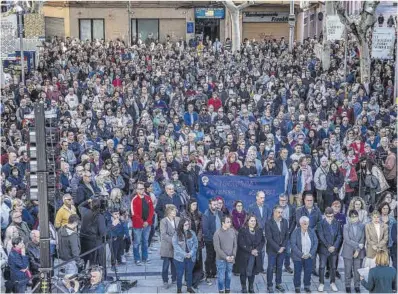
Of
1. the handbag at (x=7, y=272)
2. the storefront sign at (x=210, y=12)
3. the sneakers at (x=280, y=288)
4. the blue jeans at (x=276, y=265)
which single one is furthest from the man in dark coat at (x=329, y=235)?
the storefront sign at (x=210, y=12)

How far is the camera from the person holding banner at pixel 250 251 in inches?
433

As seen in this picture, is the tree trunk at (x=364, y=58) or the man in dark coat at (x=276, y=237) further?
the tree trunk at (x=364, y=58)

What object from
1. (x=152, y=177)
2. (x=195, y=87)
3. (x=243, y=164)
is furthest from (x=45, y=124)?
(x=195, y=87)

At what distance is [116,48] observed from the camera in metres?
31.4

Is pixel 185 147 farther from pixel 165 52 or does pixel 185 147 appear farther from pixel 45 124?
pixel 165 52

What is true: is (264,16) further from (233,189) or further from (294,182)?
(233,189)

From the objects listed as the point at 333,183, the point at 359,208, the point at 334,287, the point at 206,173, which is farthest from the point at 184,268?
the point at 333,183

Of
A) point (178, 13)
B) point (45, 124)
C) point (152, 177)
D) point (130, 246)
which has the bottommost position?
point (130, 246)

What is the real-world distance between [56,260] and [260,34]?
1544 inches

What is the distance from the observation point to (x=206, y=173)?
46.3 feet

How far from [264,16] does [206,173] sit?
3658 cm

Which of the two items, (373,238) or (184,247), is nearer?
(373,238)

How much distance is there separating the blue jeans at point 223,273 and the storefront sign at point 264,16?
3959 cm

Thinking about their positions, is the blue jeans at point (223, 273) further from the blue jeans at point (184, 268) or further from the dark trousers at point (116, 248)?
the dark trousers at point (116, 248)
